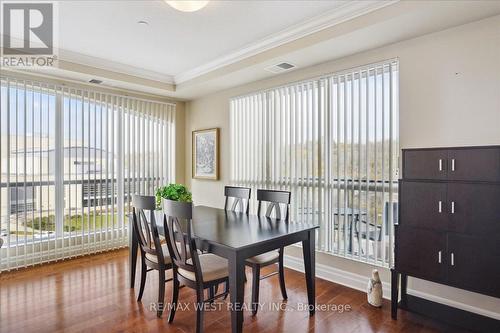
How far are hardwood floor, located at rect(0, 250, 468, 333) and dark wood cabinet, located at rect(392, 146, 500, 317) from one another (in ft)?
1.06

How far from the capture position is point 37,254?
3898 millimetres

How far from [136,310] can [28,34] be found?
122 inches

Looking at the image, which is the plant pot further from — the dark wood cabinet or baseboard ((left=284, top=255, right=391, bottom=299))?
baseboard ((left=284, top=255, right=391, bottom=299))

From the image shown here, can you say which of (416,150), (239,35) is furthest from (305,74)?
(416,150)

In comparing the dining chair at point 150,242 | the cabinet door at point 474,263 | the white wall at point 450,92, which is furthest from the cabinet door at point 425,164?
the dining chair at point 150,242

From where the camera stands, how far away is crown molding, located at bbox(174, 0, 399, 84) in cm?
252

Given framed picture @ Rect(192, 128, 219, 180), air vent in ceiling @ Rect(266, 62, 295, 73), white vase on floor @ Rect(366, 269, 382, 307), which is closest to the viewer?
white vase on floor @ Rect(366, 269, 382, 307)

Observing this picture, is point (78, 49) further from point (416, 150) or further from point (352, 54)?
point (416, 150)

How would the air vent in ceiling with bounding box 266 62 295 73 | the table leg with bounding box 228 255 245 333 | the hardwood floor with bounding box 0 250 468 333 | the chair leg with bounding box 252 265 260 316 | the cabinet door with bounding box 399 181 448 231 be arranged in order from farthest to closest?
the air vent in ceiling with bounding box 266 62 295 73 < the chair leg with bounding box 252 265 260 316 < the hardwood floor with bounding box 0 250 468 333 < the cabinet door with bounding box 399 181 448 231 < the table leg with bounding box 228 255 245 333

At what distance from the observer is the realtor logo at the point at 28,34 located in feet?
8.89

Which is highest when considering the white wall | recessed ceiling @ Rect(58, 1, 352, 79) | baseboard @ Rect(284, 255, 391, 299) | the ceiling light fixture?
recessed ceiling @ Rect(58, 1, 352, 79)

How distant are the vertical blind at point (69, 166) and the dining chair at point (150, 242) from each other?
72.8 inches

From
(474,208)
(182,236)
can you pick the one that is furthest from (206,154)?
(474,208)

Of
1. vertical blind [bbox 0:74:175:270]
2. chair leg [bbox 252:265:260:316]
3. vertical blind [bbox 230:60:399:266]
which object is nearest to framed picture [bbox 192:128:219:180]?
vertical blind [bbox 0:74:175:270]
